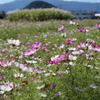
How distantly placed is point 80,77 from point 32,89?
1222mm

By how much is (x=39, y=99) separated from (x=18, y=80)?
121 cm

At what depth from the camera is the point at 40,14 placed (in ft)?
74.1

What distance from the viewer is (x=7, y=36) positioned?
41.9ft

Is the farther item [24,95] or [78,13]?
[78,13]

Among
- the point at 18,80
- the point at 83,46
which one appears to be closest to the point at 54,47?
the point at 18,80

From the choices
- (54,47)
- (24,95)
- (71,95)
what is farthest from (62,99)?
(54,47)

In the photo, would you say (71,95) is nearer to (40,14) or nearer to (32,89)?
(32,89)

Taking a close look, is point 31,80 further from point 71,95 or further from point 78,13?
point 78,13

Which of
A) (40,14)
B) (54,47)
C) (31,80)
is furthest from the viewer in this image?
(40,14)

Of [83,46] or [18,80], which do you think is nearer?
[83,46]

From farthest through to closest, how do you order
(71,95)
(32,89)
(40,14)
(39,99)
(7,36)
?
(40,14), (7,36), (32,89), (71,95), (39,99)

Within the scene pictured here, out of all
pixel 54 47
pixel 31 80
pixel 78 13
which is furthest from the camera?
pixel 78 13

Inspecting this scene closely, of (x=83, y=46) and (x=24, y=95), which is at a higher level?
(x=83, y=46)

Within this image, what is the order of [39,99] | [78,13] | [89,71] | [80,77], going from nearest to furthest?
[39,99] → [80,77] → [89,71] → [78,13]
